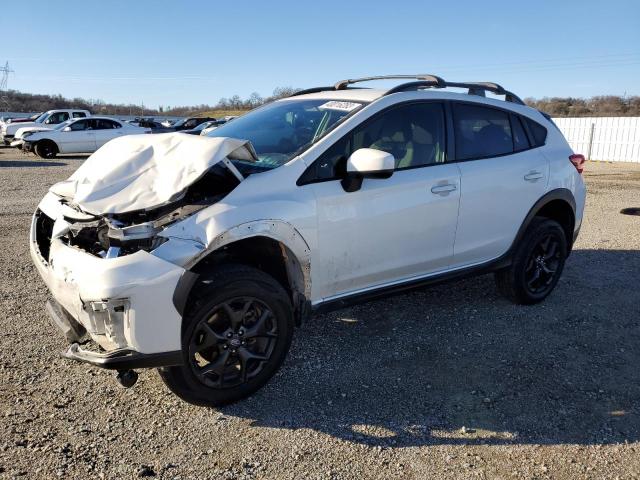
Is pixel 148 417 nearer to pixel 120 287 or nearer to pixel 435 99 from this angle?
pixel 120 287

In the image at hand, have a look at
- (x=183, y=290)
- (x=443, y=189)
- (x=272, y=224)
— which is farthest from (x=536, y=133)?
(x=183, y=290)

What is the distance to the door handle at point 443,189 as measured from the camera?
393 cm

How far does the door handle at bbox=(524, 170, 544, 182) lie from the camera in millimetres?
4586

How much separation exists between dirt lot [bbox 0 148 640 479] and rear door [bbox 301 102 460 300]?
0.64 m

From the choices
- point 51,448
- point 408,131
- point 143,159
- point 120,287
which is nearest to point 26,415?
point 51,448

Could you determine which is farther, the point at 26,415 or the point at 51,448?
the point at 26,415

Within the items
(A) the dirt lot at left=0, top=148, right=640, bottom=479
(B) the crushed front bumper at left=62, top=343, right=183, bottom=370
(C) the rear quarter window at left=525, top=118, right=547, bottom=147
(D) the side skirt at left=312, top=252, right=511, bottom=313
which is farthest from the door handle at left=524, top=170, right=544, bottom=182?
(B) the crushed front bumper at left=62, top=343, right=183, bottom=370

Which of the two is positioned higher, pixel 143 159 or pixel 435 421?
pixel 143 159

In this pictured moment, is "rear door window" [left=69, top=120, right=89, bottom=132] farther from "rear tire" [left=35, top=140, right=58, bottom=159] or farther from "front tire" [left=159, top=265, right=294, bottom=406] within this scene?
"front tire" [left=159, top=265, right=294, bottom=406]

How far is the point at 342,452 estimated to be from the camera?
2.84m

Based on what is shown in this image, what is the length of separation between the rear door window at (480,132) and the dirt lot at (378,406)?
1.43 metres

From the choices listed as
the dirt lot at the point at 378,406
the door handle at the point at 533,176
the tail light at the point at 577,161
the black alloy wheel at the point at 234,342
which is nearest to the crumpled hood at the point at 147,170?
the black alloy wheel at the point at 234,342

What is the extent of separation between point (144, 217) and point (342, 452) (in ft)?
5.51

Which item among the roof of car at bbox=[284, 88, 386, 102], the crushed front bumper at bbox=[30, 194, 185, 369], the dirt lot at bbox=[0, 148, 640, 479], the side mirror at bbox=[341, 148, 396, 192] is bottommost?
the dirt lot at bbox=[0, 148, 640, 479]
